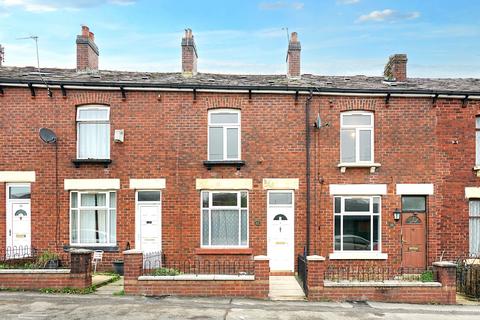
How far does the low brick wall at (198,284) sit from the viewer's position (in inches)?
507

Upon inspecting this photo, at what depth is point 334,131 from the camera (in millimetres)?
16906

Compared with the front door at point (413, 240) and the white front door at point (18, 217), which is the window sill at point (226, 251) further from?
the white front door at point (18, 217)

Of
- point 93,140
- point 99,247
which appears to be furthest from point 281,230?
point 93,140

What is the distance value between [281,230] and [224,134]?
374 centimetres

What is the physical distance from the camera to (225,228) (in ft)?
55.1

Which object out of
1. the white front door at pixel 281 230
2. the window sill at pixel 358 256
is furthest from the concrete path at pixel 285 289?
the window sill at pixel 358 256

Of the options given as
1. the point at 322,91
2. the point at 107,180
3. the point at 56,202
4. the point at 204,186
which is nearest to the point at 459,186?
the point at 322,91

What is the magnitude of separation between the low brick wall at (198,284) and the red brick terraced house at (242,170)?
139 inches

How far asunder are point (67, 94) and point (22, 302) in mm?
7244

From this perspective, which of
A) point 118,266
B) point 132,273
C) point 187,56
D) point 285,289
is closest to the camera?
point 132,273

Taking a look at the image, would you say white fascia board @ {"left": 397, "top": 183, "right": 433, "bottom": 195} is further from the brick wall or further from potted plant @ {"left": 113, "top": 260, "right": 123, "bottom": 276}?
potted plant @ {"left": 113, "top": 260, "right": 123, "bottom": 276}

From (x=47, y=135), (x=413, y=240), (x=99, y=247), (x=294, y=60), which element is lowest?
(x=99, y=247)

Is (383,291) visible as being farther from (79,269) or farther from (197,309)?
(79,269)

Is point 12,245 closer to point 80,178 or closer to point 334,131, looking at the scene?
point 80,178
